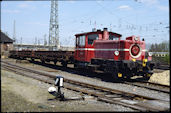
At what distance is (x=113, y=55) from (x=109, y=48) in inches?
24.9

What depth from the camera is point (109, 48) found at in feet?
42.8

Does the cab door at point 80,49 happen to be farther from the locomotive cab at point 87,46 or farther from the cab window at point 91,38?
the cab window at point 91,38

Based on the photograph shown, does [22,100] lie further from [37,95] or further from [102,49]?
[102,49]

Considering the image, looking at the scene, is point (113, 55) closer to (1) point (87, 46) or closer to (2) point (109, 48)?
(2) point (109, 48)

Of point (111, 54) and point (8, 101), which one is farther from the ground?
point (111, 54)

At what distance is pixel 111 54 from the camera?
12.8 metres

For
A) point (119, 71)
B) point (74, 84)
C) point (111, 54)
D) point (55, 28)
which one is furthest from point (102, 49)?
point (55, 28)

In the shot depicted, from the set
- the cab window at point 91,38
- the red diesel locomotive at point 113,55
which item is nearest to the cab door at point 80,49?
the red diesel locomotive at point 113,55

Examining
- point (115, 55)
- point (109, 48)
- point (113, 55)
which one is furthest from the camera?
point (109, 48)

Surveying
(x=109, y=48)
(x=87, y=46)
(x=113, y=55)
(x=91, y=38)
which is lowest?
(x=113, y=55)

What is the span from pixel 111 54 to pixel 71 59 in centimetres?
639

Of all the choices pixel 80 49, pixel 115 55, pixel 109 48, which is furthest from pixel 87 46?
pixel 115 55

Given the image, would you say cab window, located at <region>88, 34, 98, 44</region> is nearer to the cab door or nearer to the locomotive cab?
the locomotive cab

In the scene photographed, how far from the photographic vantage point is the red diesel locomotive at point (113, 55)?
39.3 ft
